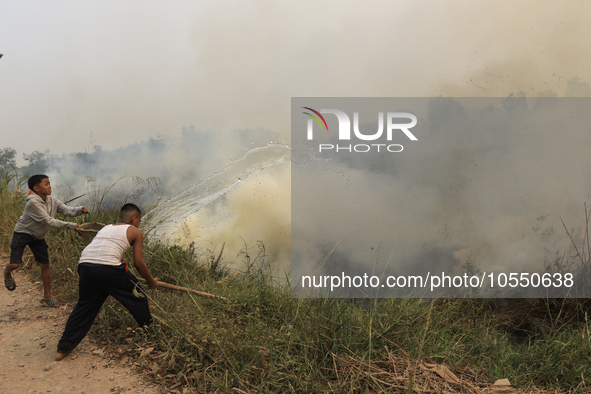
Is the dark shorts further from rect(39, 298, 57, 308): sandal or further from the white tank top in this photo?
the white tank top

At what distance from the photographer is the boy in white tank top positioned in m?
3.89

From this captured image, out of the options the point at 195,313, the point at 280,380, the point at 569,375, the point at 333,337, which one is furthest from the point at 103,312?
the point at 569,375

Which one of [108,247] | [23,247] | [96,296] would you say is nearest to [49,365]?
[96,296]

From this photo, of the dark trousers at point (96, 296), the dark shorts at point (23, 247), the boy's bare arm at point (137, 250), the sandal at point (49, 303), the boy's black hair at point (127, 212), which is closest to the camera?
the dark trousers at point (96, 296)

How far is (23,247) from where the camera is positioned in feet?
17.2

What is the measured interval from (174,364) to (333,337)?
5.06 feet

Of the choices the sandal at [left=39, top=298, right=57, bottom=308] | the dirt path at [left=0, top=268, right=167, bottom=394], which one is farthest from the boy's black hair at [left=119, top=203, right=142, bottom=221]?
the sandal at [left=39, top=298, right=57, bottom=308]

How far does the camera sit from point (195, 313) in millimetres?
4336

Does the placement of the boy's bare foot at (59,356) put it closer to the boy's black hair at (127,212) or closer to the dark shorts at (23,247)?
the boy's black hair at (127,212)

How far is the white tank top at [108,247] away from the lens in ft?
12.8

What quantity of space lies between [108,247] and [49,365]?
1.35 m

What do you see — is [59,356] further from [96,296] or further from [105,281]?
[105,281]

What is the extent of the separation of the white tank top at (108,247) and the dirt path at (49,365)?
103cm

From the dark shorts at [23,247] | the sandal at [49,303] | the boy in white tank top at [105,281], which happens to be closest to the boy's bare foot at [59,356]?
the boy in white tank top at [105,281]
